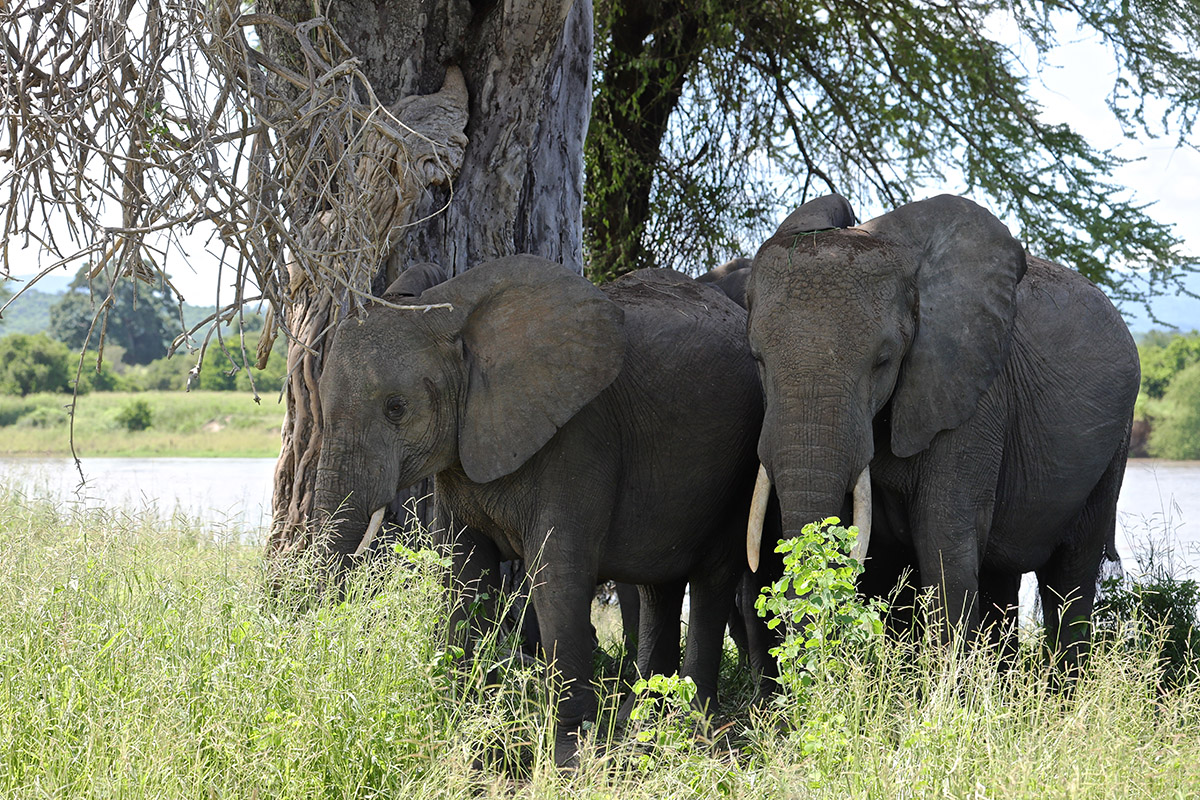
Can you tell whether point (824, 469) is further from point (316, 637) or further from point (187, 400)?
point (187, 400)

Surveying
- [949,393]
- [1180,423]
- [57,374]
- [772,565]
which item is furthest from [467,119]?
[57,374]

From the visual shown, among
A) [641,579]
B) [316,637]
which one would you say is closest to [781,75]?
[641,579]

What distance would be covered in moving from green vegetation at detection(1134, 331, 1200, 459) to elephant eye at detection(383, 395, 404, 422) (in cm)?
2019

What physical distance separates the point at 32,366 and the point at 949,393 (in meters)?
51.7

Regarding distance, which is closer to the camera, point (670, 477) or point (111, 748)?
point (111, 748)

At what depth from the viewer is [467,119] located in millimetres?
6504

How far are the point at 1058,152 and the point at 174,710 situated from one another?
918cm

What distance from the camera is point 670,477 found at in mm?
5703

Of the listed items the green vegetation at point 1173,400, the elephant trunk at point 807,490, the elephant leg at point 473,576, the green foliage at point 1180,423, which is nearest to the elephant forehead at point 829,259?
the elephant trunk at point 807,490

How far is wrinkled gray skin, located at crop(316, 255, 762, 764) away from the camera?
5.03m

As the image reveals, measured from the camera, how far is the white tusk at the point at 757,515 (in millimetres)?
5277

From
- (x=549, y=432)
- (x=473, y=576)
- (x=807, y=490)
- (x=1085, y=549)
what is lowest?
(x=473, y=576)

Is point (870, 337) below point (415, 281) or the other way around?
below

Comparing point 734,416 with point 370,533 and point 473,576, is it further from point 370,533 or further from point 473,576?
point 370,533
